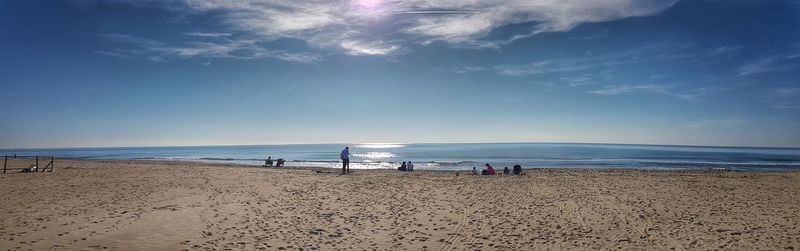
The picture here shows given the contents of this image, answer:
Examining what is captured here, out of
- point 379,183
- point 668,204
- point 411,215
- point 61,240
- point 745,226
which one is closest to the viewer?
point 61,240

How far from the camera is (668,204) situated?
16016mm

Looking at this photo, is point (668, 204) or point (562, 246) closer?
point (562, 246)

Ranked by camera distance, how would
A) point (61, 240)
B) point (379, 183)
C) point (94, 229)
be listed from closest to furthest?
1. point (61, 240)
2. point (94, 229)
3. point (379, 183)

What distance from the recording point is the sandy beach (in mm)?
10328

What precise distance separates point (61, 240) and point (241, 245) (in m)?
4.43

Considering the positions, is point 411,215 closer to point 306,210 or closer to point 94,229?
point 306,210

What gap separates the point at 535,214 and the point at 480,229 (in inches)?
124

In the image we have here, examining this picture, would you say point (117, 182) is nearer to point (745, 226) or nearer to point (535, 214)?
point (535, 214)

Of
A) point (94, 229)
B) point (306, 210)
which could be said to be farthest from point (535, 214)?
point (94, 229)

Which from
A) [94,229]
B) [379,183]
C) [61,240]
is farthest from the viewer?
[379,183]

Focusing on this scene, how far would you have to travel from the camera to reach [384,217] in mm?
13602

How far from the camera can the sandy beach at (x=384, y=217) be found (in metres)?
10.3

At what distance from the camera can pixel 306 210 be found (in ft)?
47.6

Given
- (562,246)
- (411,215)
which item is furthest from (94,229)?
(562,246)
